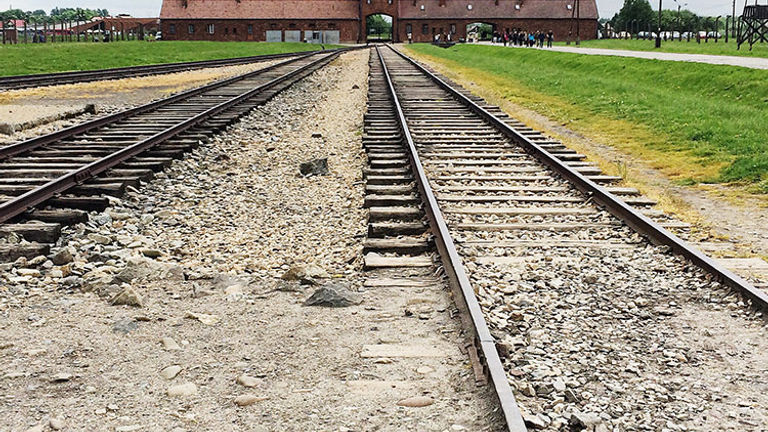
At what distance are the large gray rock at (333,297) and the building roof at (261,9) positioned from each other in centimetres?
10510

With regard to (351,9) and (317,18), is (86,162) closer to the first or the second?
(317,18)

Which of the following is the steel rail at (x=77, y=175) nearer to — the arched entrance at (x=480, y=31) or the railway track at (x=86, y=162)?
the railway track at (x=86, y=162)

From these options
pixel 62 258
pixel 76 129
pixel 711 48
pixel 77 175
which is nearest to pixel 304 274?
pixel 62 258

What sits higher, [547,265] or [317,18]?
[317,18]

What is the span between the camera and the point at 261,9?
107750mm

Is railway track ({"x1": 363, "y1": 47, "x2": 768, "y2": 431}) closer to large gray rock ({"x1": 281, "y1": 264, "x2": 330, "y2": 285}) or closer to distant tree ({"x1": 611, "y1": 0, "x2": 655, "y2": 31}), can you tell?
large gray rock ({"x1": 281, "y1": 264, "x2": 330, "y2": 285})

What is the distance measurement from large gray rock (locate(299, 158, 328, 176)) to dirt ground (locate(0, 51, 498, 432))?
1.83m

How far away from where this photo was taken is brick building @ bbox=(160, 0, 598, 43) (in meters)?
107

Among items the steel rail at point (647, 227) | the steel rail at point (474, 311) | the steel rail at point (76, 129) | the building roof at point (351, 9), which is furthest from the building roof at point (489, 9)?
the steel rail at point (474, 311)

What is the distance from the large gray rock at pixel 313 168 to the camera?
402 inches

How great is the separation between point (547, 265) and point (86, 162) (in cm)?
690

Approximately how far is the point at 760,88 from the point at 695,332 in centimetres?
1583

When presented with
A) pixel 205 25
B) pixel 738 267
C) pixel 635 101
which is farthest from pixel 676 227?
pixel 205 25

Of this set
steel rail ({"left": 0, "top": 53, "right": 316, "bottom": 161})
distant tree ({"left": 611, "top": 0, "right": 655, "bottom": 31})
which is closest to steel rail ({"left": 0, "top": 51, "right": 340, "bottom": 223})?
steel rail ({"left": 0, "top": 53, "right": 316, "bottom": 161})
